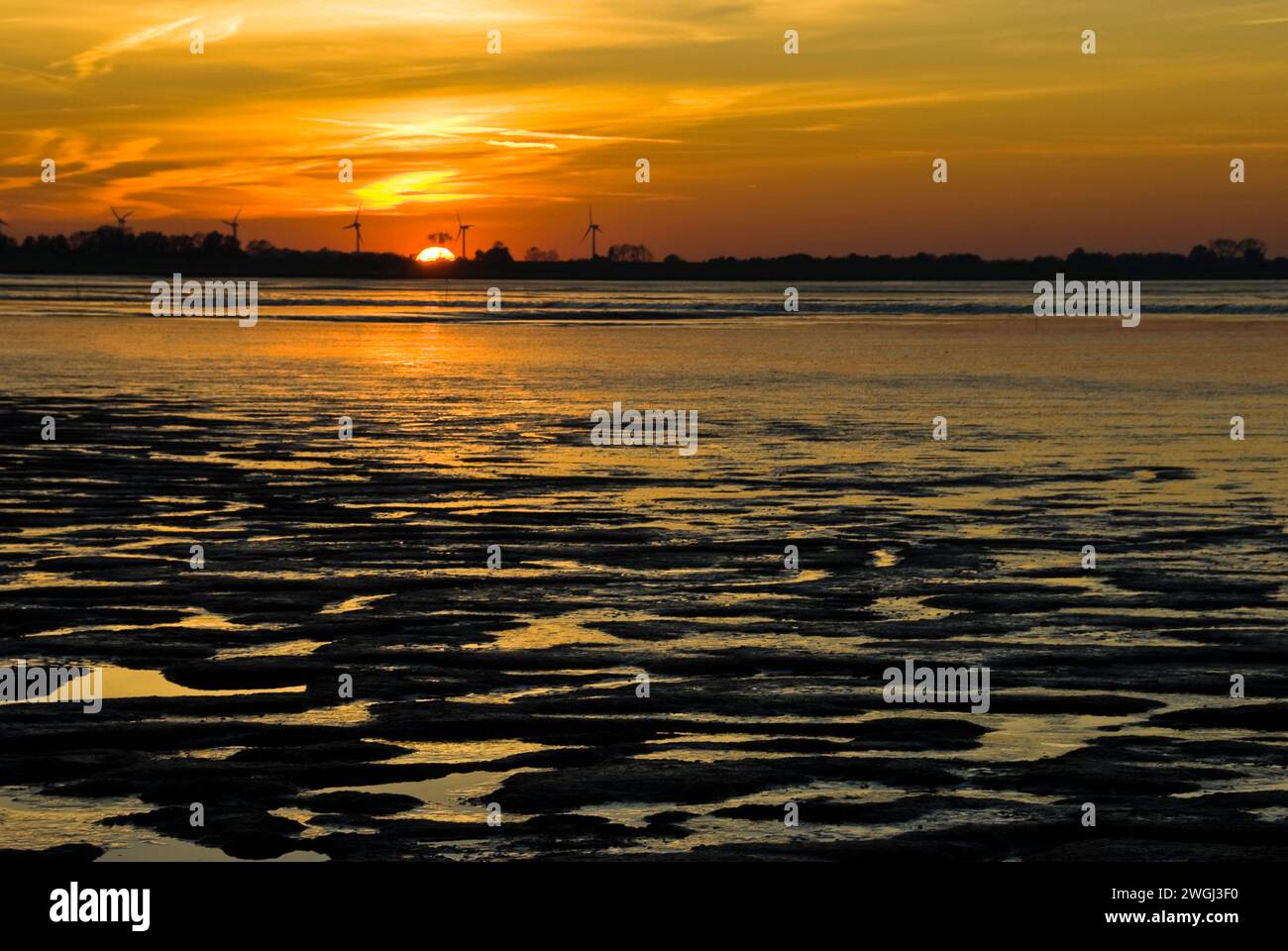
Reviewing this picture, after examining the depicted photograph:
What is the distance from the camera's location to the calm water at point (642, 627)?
9.09 m

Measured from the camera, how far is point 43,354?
50000 mm

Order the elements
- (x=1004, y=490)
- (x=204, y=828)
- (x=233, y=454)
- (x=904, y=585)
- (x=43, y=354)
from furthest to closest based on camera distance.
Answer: (x=43, y=354) < (x=233, y=454) < (x=1004, y=490) < (x=904, y=585) < (x=204, y=828)

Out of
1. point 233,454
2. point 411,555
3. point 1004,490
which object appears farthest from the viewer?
point 233,454

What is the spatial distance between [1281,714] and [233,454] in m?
16.9

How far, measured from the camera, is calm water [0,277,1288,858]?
29.8 feet

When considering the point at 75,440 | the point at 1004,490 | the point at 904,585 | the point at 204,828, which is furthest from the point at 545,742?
the point at 75,440

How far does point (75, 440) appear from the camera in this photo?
26656 mm

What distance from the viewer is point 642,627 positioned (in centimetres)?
1361

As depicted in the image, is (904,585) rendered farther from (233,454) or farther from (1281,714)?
(233,454)

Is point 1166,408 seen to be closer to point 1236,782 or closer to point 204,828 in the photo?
point 1236,782

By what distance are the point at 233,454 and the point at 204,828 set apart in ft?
55.3

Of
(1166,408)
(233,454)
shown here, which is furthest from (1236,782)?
(1166,408)
